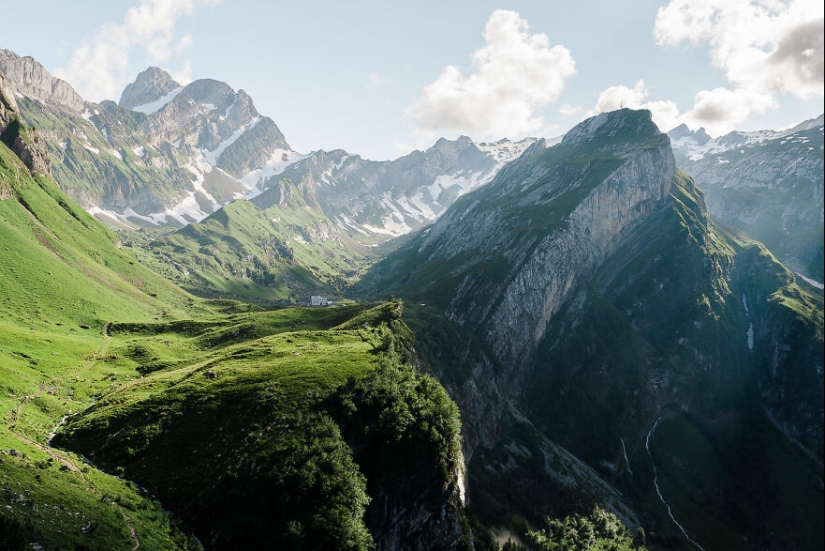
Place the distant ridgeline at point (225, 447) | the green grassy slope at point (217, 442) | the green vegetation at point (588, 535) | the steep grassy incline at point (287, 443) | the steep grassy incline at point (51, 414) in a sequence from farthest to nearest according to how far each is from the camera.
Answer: the green vegetation at point (588, 535) → the steep grassy incline at point (287, 443) → the distant ridgeline at point (225, 447) → the green grassy slope at point (217, 442) → the steep grassy incline at point (51, 414)

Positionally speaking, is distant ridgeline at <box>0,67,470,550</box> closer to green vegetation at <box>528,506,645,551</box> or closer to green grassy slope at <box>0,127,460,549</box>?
green grassy slope at <box>0,127,460,549</box>

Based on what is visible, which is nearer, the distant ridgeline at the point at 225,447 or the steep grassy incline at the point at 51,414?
the steep grassy incline at the point at 51,414

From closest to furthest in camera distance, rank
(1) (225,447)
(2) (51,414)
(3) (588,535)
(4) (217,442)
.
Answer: (1) (225,447) < (4) (217,442) < (2) (51,414) < (3) (588,535)

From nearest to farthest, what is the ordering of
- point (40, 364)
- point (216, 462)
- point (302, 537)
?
point (302, 537), point (216, 462), point (40, 364)

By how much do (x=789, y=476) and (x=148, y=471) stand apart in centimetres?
24792

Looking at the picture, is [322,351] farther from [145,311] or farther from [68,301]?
[145,311]

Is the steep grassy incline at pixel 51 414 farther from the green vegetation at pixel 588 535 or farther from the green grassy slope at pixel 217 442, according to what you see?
the green vegetation at pixel 588 535

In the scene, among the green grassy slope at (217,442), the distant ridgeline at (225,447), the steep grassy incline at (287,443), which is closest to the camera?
the green grassy slope at (217,442)

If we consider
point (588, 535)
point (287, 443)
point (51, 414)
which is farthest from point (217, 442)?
point (588, 535)

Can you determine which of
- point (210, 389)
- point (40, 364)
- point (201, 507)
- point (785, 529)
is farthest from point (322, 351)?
point (785, 529)

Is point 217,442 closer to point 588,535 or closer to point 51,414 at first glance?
point 51,414

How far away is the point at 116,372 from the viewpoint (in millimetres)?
98750

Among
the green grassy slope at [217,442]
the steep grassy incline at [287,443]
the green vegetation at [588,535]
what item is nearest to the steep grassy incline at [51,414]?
the green grassy slope at [217,442]

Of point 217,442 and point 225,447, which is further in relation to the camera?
point 217,442
